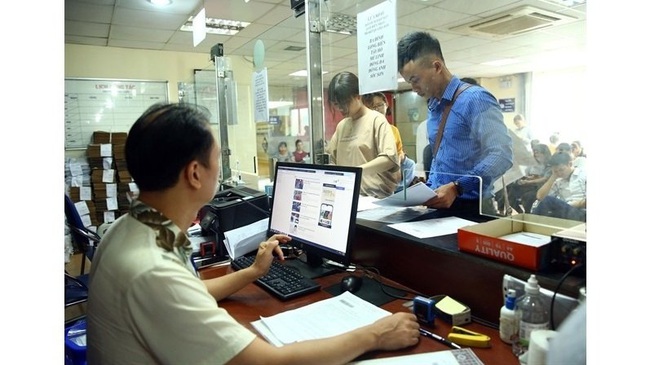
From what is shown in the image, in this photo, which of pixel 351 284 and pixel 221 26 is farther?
pixel 221 26

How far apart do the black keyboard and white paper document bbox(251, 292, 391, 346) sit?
98 millimetres

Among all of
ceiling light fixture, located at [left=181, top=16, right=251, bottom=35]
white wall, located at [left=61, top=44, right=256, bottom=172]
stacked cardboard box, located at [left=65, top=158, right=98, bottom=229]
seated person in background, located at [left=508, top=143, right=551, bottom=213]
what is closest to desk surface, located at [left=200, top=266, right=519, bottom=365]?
seated person in background, located at [left=508, top=143, right=551, bottom=213]

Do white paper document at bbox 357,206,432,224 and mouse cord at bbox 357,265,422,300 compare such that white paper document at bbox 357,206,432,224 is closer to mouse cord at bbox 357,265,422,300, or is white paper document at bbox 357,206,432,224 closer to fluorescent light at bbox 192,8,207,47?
mouse cord at bbox 357,265,422,300

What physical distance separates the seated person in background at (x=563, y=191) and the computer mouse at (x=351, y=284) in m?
0.59

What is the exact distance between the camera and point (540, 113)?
3.26 m

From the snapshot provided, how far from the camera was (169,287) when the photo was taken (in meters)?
0.73

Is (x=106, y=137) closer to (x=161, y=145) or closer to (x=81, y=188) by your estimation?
(x=81, y=188)

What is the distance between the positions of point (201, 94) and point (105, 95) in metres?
1.71

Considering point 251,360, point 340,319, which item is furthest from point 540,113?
point 251,360

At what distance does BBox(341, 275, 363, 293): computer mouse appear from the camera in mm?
1272

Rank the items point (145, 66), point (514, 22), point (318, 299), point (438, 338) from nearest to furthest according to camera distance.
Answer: point (438, 338) → point (318, 299) → point (514, 22) → point (145, 66)

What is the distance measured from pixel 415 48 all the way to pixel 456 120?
37 centimetres

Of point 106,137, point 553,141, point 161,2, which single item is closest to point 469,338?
point 553,141

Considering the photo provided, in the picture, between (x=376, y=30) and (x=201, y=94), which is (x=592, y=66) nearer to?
(x=376, y=30)
